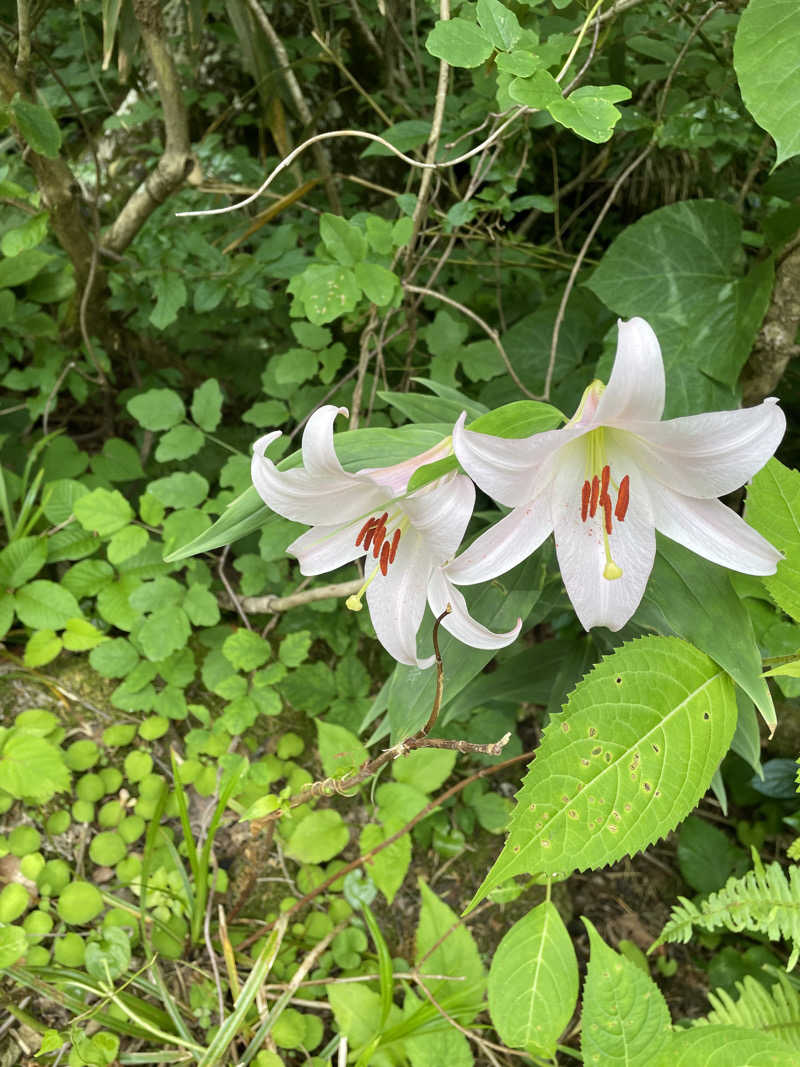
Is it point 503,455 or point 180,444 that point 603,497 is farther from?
point 180,444

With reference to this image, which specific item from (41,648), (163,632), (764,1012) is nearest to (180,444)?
(163,632)

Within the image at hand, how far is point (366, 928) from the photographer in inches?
54.5

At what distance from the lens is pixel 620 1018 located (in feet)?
3.06

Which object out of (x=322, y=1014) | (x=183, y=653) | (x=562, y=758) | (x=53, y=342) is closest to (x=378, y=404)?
(x=183, y=653)

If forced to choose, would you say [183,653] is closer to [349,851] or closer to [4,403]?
[349,851]

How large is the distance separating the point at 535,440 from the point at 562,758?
0.31m

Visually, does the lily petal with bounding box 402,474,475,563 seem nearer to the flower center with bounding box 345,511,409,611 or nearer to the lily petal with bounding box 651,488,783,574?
the flower center with bounding box 345,511,409,611

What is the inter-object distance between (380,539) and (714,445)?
347 millimetres

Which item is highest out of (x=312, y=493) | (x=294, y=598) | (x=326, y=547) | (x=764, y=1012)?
(x=312, y=493)

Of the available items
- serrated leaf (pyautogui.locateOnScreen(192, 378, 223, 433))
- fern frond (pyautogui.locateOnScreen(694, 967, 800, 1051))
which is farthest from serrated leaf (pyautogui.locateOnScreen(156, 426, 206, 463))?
fern frond (pyautogui.locateOnScreen(694, 967, 800, 1051))

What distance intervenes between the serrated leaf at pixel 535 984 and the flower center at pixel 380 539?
0.52 metres

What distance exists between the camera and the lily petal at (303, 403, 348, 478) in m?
0.70

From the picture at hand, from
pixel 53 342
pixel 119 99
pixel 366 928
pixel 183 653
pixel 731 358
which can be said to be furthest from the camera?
pixel 119 99

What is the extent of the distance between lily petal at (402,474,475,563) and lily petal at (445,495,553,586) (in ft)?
0.10
